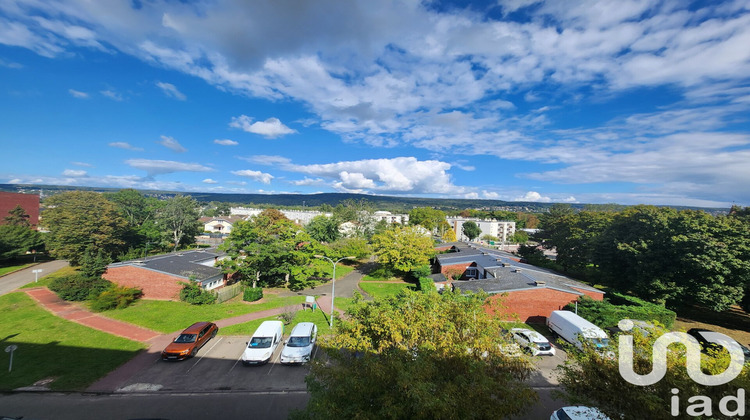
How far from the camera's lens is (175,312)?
22578 millimetres

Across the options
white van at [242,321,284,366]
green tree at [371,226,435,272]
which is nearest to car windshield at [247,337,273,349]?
white van at [242,321,284,366]

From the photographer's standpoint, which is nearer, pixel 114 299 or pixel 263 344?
pixel 263 344

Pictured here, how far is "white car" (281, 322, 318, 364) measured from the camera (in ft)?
49.8

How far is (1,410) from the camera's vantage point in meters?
11.3

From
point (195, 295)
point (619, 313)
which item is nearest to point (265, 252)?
point (195, 295)

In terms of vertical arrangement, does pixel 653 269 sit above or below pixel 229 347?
above

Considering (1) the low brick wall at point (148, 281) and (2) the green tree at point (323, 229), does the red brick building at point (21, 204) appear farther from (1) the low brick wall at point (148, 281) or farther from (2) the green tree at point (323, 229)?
(2) the green tree at point (323, 229)

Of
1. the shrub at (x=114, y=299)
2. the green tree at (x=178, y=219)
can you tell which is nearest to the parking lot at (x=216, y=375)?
the shrub at (x=114, y=299)

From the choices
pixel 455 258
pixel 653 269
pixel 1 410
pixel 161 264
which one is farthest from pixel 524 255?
pixel 1 410

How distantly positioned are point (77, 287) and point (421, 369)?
103 feet

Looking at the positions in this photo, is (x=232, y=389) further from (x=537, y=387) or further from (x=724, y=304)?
(x=724, y=304)

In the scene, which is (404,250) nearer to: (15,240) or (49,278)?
(49,278)

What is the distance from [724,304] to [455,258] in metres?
Answer: 22.2

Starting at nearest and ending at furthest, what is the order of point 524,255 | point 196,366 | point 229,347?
point 196,366
point 229,347
point 524,255
